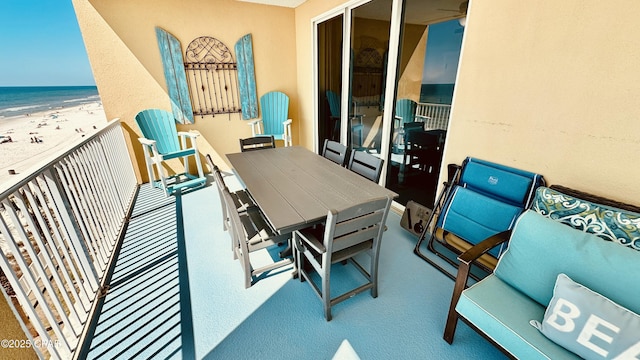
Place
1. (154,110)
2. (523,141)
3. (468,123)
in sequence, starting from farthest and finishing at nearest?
(154,110) → (468,123) → (523,141)

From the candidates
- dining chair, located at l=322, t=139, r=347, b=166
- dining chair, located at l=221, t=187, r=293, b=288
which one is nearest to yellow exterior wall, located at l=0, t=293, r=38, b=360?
dining chair, located at l=221, t=187, r=293, b=288

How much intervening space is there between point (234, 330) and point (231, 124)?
135 inches

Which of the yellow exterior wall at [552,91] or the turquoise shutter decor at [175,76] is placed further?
the turquoise shutter decor at [175,76]

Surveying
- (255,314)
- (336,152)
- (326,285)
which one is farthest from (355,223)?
(336,152)

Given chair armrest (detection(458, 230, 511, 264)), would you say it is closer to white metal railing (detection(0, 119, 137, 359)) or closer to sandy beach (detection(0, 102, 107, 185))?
white metal railing (detection(0, 119, 137, 359))

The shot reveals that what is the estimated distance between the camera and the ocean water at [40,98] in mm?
13211

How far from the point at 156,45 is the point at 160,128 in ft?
3.84

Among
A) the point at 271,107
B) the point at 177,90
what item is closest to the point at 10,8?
the point at 177,90

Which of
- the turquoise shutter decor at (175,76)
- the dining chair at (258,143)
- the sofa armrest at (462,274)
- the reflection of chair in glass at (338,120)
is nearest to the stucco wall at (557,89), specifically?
the sofa armrest at (462,274)

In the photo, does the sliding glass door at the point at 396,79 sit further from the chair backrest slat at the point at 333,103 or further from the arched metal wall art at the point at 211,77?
the arched metal wall art at the point at 211,77

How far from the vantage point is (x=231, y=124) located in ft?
13.6

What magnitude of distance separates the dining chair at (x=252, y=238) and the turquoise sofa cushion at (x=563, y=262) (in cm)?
144

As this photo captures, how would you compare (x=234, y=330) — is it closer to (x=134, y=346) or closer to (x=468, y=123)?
(x=134, y=346)

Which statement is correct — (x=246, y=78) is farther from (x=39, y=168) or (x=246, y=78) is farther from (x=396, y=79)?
(x=39, y=168)
